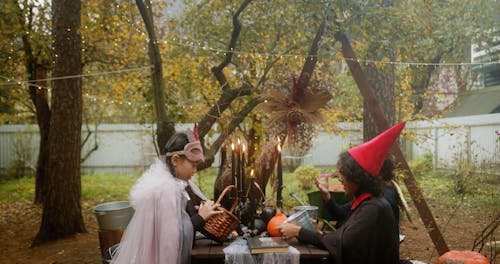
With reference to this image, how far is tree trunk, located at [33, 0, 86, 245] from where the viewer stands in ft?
21.2

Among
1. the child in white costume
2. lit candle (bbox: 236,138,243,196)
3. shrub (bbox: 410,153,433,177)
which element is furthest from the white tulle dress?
shrub (bbox: 410,153,433,177)

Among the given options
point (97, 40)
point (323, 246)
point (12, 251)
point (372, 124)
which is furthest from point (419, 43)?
point (12, 251)

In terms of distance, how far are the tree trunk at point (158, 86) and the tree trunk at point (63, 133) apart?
121 cm

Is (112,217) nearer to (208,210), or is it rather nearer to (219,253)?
(208,210)

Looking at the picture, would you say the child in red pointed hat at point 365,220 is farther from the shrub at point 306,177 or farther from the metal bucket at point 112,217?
the shrub at point 306,177

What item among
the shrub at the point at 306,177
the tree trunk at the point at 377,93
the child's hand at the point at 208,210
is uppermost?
the tree trunk at the point at 377,93

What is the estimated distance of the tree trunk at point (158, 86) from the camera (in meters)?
5.98

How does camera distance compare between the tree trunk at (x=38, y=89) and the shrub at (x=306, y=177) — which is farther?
the shrub at (x=306, y=177)

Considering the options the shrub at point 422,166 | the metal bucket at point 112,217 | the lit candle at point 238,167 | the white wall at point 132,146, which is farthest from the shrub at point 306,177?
the lit candle at point 238,167

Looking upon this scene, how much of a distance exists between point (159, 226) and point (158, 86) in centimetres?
368

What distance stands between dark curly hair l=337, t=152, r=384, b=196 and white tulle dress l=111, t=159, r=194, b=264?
1041 millimetres

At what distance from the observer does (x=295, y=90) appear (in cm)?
434

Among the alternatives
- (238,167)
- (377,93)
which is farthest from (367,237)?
(377,93)

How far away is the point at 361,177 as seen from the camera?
263cm
